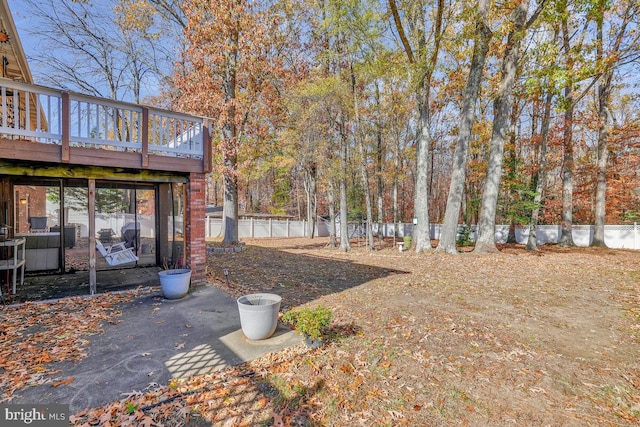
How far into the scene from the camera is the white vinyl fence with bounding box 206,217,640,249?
14750 millimetres

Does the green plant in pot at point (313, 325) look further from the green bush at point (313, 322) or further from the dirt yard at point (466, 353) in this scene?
the dirt yard at point (466, 353)

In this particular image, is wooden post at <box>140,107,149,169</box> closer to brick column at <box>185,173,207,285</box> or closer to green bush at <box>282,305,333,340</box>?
brick column at <box>185,173,207,285</box>

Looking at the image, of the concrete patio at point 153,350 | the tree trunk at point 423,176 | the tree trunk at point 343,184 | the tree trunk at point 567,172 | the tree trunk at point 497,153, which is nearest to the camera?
the concrete patio at point 153,350

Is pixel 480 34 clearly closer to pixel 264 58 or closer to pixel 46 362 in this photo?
pixel 264 58

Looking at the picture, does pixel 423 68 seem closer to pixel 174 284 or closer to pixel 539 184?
pixel 539 184

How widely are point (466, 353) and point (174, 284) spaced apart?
4755mm

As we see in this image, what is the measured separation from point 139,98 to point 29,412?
1765cm

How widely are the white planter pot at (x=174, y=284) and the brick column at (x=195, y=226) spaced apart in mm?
694

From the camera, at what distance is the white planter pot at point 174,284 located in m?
5.30

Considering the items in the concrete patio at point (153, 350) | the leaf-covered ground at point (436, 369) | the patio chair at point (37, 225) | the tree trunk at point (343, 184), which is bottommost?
the leaf-covered ground at point (436, 369)

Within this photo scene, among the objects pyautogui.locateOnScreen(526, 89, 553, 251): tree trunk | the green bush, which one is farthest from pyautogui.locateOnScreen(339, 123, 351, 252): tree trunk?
the green bush

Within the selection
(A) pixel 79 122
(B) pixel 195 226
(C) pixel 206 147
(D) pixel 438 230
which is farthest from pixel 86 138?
(D) pixel 438 230

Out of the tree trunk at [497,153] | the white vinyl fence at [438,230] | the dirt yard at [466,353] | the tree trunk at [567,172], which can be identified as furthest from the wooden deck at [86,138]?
the tree trunk at [567,172]

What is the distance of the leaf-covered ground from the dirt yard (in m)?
0.02
